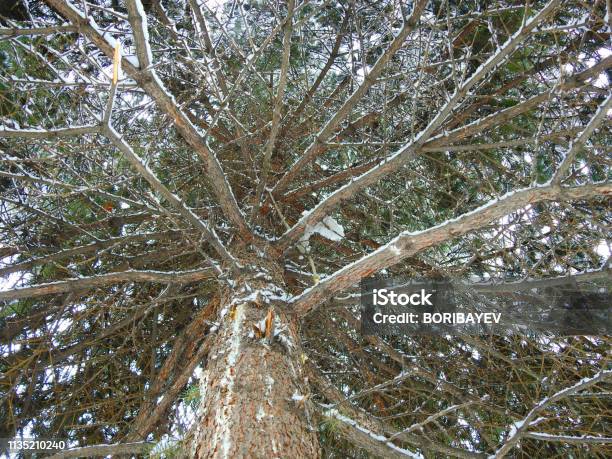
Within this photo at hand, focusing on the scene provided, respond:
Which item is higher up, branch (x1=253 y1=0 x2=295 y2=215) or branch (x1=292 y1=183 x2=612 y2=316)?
branch (x1=253 y1=0 x2=295 y2=215)

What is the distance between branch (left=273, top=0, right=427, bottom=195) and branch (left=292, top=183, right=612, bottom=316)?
3.77 feet

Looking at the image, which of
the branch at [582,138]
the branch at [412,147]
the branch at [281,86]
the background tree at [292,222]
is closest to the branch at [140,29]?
the background tree at [292,222]

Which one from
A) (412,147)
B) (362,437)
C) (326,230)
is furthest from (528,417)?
(326,230)

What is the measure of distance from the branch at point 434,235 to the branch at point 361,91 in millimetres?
1150

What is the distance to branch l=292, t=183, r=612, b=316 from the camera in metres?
2.11

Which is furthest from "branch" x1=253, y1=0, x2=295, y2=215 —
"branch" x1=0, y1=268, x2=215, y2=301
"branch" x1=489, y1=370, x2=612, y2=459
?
"branch" x1=489, y1=370, x2=612, y2=459

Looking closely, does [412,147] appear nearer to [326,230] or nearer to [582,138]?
[326,230]

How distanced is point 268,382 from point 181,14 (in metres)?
3.62

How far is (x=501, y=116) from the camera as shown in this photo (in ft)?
10.5

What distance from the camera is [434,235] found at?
245 centimetres

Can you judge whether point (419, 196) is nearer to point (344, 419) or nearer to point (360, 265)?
point (360, 265)

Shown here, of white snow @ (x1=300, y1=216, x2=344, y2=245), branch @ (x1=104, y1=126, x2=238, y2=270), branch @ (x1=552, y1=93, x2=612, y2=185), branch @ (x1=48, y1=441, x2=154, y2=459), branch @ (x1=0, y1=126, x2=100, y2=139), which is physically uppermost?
branch @ (x1=0, y1=126, x2=100, y2=139)

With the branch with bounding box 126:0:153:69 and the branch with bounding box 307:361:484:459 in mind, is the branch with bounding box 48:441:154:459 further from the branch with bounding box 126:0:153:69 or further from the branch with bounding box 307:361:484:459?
the branch with bounding box 126:0:153:69

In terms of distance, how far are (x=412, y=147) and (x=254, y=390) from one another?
1632mm
